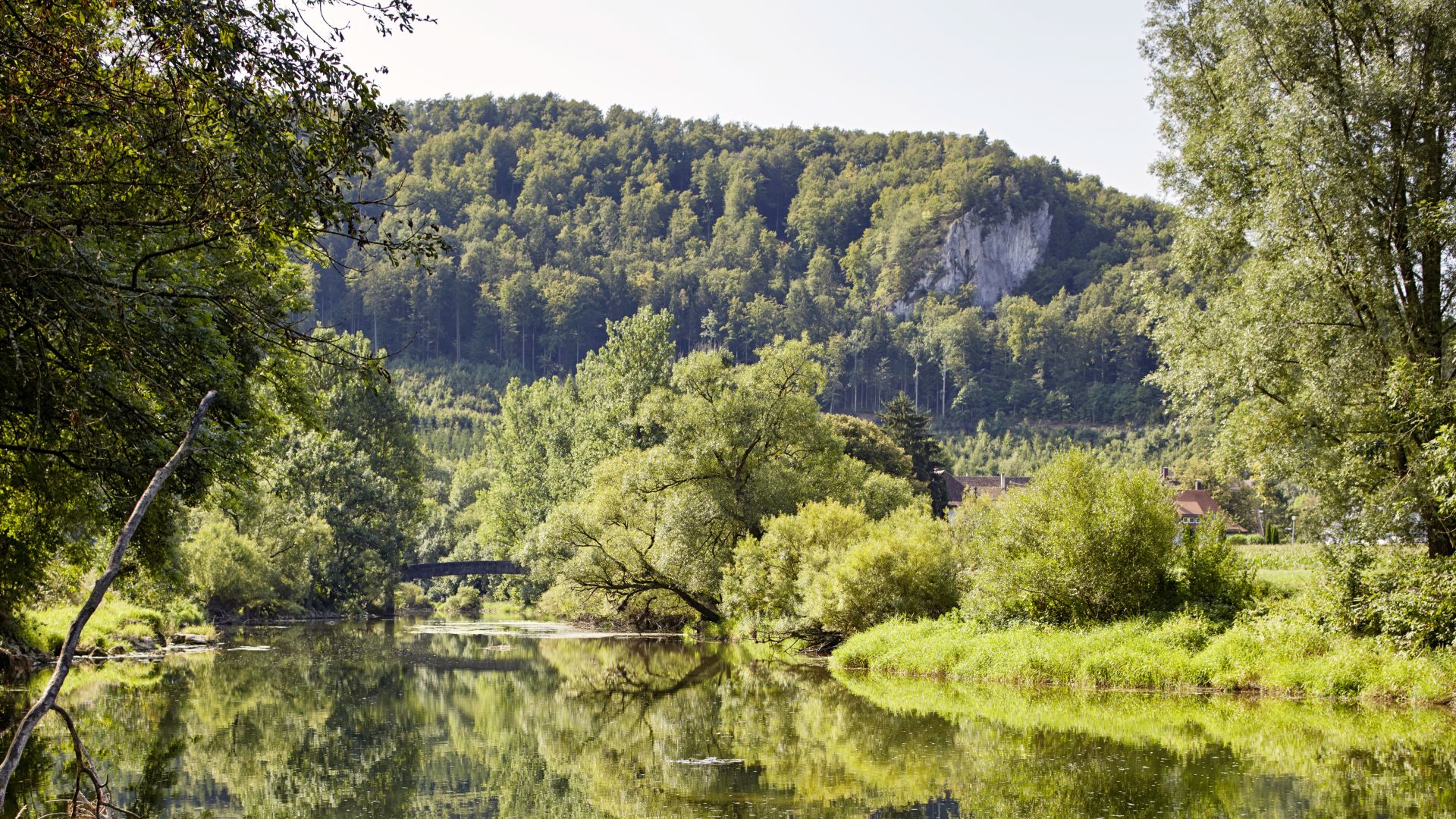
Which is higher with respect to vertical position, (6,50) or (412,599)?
(6,50)

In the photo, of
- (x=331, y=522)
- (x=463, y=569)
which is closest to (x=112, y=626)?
(x=331, y=522)

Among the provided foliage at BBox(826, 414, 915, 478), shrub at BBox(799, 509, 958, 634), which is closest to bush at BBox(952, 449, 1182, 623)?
shrub at BBox(799, 509, 958, 634)

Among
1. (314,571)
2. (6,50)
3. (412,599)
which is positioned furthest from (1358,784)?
(412,599)

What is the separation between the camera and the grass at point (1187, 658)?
21516mm

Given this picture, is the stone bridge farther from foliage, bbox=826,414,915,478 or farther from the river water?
the river water

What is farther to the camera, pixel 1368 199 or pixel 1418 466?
pixel 1368 199

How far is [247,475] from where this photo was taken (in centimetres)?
1557

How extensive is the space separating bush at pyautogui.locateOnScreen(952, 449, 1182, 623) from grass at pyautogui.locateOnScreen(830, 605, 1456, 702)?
0.73 metres

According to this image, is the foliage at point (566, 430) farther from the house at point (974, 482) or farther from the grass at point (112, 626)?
the house at point (974, 482)

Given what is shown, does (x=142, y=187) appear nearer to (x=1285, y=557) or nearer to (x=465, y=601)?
(x=1285, y=557)

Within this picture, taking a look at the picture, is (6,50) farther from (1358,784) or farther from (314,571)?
(314,571)

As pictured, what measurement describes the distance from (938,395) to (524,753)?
556 ft

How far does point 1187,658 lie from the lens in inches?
965

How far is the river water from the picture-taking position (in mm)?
13961
